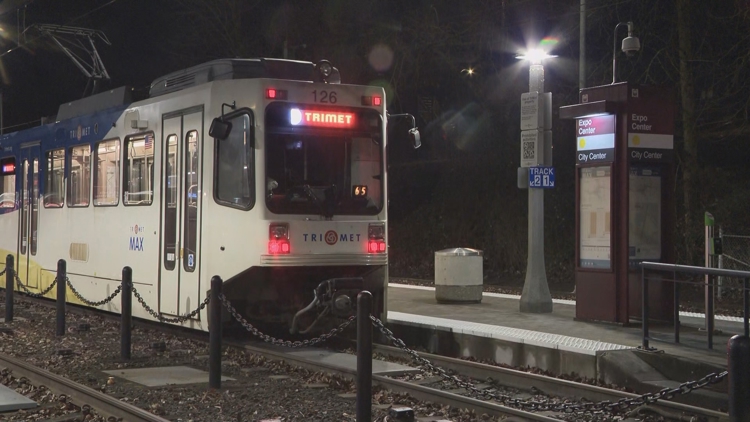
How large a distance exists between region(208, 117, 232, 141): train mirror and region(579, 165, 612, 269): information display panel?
206 inches

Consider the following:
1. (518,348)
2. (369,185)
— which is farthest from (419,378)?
(369,185)

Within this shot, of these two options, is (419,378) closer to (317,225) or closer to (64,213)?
(317,225)

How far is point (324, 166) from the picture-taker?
11641 millimetres

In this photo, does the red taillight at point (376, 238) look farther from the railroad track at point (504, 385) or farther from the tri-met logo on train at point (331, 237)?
the railroad track at point (504, 385)

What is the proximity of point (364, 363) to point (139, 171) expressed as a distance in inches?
288

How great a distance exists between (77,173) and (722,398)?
11.2 meters

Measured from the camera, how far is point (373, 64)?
94.1ft

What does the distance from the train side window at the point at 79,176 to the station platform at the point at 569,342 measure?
18.1 ft

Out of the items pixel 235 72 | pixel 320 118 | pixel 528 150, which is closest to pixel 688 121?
pixel 528 150

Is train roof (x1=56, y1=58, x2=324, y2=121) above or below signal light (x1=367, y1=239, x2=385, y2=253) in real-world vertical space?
above

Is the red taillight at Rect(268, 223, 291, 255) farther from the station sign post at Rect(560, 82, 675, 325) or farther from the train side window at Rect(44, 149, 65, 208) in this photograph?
the train side window at Rect(44, 149, 65, 208)

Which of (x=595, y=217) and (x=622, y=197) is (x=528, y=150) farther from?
(x=622, y=197)

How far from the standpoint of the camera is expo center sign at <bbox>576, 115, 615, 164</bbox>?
12.8 m

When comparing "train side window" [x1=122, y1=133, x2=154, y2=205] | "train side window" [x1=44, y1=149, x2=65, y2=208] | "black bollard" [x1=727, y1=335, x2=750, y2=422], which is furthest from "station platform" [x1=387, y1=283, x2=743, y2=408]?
"train side window" [x1=44, y1=149, x2=65, y2=208]
